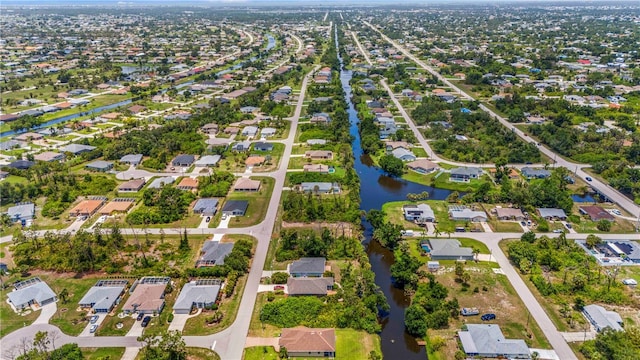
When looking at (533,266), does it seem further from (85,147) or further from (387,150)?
(85,147)

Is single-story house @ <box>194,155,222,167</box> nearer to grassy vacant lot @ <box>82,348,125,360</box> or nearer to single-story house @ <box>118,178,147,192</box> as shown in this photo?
single-story house @ <box>118,178,147,192</box>

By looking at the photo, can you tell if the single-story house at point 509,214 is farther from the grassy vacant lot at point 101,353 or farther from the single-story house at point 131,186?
the single-story house at point 131,186

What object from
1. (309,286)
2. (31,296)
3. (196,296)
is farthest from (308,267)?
(31,296)

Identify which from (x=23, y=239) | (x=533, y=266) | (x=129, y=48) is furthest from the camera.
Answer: (x=129, y=48)

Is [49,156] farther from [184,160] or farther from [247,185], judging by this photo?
[247,185]

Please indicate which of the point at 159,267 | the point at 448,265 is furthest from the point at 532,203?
the point at 159,267

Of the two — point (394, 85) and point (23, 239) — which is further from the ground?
point (394, 85)
